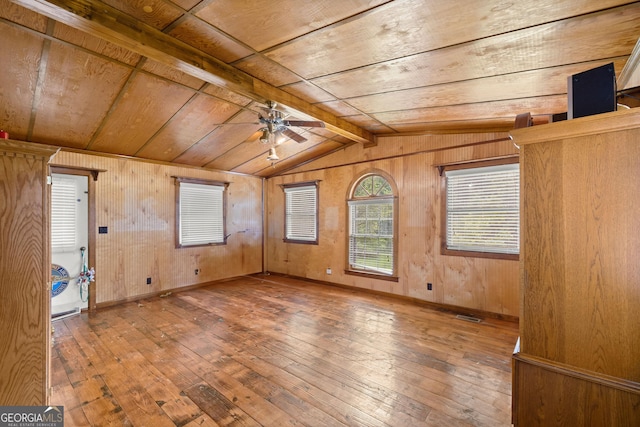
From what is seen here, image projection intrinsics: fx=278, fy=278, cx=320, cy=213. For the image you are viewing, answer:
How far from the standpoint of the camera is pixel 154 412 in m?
2.04

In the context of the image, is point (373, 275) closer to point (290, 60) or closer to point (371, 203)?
point (371, 203)

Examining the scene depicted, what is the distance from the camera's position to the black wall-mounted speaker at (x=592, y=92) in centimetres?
123

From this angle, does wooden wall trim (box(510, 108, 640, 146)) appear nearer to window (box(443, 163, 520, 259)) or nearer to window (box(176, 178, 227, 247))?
window (box(443, 163, 520, 259))

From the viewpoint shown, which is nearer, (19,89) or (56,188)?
(19,89)

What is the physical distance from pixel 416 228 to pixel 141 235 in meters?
4.76

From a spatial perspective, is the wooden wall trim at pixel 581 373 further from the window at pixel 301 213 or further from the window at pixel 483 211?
the window at pixel 301 213

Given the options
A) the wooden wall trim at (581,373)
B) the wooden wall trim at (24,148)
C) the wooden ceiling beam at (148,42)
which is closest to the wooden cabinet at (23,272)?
the wooden wall trim at (24,148)

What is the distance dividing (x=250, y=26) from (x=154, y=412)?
2918 mm

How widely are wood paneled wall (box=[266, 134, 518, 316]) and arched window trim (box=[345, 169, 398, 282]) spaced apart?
0.08 m

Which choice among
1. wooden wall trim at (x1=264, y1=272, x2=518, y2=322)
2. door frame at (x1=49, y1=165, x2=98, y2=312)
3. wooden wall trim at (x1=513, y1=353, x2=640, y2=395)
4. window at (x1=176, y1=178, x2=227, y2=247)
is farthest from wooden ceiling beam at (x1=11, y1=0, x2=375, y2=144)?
wooden wall trim at (x1=264, y1=272, x2=518, y2=322)

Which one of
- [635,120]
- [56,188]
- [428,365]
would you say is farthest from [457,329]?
[56,188]

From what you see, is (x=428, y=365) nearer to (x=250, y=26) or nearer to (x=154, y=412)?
(x=154, y=412)

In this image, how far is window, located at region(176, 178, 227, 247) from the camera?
17.9 ft

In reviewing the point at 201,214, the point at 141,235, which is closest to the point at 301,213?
the point at 201,214
